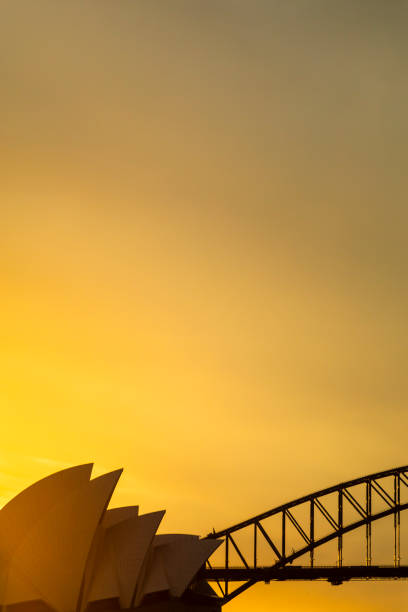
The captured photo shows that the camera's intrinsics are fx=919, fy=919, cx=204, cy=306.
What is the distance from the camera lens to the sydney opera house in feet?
254

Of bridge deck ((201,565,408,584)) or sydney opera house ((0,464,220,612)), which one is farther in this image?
bridge deck ((201,565,408,584))

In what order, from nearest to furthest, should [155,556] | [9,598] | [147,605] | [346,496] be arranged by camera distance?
[9,598] < [147,605] < [155,556] < [346,496]

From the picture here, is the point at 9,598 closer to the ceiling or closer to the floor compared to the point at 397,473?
closer to the floor

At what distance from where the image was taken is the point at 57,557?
78938mm

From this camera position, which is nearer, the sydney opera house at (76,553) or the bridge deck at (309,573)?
the sydney opera house at (76,553)

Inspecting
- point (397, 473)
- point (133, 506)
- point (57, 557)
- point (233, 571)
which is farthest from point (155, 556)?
point (397, 473)

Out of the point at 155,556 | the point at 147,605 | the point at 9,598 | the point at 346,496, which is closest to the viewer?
the point at 9,598

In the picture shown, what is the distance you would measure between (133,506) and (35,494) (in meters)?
12.6

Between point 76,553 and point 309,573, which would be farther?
point 309,573

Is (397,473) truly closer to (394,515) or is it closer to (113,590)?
(394,515)

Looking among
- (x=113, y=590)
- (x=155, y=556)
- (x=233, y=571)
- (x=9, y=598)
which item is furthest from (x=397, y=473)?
(x=9, y=598)

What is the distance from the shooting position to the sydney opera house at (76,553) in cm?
7738

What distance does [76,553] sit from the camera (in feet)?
261

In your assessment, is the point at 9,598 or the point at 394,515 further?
the point at 394,515
